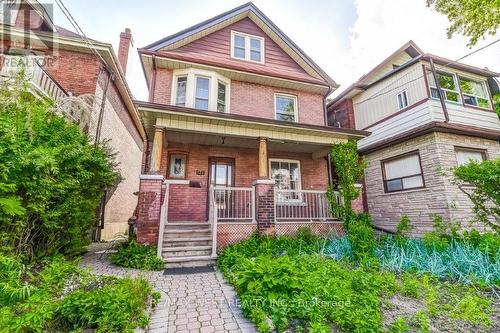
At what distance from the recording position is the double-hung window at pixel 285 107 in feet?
32.9

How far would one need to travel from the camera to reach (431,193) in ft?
26.3

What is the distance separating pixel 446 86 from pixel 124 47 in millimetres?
15448

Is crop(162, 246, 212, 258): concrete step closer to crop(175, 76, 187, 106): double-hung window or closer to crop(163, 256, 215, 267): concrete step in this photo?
crop(163, 256, 215, 267): concrete step

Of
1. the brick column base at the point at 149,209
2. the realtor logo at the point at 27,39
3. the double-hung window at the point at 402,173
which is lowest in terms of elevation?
the brick column base at the point at 149,209

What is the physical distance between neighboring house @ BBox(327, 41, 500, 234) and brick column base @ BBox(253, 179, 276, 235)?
218 inches

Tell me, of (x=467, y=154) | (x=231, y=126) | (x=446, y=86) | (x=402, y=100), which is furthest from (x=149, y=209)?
(x=446, y=86)

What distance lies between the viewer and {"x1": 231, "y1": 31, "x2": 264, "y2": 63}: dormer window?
10.5m

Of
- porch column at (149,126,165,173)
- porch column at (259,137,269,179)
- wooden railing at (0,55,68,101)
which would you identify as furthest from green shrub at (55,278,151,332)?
wooden railing at (0,55,68,101)

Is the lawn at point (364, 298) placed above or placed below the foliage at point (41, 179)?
below

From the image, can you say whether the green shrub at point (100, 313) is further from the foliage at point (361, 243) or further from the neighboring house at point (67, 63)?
Answer: the neighboring house at point (67, 63)

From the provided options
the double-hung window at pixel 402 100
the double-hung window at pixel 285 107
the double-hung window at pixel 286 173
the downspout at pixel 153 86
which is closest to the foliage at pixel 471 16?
the double-hung window at pixel 402 100

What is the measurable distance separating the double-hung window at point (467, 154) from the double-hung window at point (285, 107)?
6066 mm

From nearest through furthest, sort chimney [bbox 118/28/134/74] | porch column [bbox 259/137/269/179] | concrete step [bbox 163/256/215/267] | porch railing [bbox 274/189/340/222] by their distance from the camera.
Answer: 1. concrete step [bbox 163/256/215/267]
2. porch column [bbox 259/137/269/179]
3. porch railing [bbox 274/189/340/222]
4. chimney [bbox 118/28/134/74]

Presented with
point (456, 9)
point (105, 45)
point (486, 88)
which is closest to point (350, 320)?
point (105, 45)
